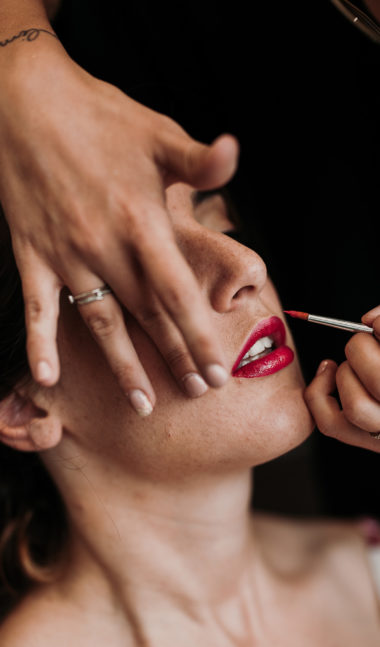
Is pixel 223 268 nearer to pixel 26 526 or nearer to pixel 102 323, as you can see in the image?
pixel 102 323

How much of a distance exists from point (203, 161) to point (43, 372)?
0.28 m

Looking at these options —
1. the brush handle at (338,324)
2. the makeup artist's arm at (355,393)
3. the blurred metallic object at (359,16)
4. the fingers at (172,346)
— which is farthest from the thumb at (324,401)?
the blurred metallic object at (359,16)

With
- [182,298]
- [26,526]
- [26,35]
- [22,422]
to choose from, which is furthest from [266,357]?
[26,526]

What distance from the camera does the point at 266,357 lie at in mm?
858

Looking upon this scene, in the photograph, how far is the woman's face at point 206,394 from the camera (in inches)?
31.7

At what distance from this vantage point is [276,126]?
1.22 metres

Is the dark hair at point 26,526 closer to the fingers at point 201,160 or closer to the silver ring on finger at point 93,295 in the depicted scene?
the silver ring on finger at point 93,295

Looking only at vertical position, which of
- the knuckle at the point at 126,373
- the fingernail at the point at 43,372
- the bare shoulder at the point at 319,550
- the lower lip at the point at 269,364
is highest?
the fingernail at the point at 43,372

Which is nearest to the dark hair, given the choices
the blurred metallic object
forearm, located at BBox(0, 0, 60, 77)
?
forearm, located at BBox(0, 0, 60, 77)

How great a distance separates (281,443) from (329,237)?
1.84ft

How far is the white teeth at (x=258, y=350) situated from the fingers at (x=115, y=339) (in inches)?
9.4

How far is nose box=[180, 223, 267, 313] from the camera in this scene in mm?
788

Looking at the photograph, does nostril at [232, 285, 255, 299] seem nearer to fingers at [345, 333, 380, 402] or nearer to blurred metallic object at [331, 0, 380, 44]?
fingers at [345, 333, 380, 402]

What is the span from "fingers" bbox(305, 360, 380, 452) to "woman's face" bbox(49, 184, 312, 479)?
0.08 ft
